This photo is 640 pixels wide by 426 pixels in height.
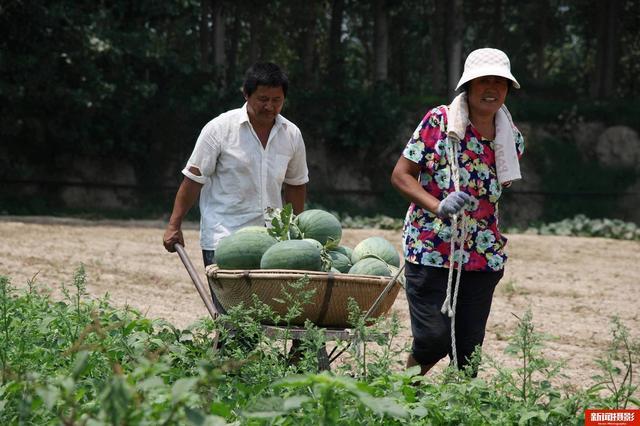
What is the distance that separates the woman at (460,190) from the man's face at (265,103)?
91 cm

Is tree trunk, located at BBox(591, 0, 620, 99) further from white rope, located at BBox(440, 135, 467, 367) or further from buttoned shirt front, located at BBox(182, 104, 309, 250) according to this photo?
white rope, located at BBox(440, 135, 467, 367)

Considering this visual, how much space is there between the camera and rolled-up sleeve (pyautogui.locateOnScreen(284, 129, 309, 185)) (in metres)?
5.81

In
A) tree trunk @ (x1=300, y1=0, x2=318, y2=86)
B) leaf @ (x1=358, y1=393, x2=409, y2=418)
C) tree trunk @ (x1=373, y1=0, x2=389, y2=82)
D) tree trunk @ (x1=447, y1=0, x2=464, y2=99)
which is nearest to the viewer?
leaf @ (x1=358, y1=393, x2=409, y2=418)

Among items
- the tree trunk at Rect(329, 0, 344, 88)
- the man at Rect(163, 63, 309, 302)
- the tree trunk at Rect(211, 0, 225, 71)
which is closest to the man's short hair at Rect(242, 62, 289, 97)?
the man at Rect(163, 63, 309, 302)

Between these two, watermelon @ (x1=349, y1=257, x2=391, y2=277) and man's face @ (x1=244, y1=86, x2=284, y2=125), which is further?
man's face @ (x1=244, y1=86, x2=284, y2=125)

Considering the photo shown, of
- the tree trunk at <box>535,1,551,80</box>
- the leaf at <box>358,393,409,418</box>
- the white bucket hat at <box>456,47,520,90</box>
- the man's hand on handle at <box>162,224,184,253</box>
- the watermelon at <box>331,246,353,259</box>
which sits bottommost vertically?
the leaf at <box>358,393,409,418</box>

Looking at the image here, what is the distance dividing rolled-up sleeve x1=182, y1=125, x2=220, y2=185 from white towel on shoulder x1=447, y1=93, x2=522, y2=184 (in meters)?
1.38

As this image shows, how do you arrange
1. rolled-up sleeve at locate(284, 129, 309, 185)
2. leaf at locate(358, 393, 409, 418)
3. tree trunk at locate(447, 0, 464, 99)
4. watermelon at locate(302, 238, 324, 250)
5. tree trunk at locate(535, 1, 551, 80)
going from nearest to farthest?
leaf at locate(358, 393, 409, 418) → watermelon at locate(302, 238, 324, 250) → rolled-up sleeve at locate(284, 129, 309, 185) → tree trunk at locate(447, 0, 464, 99) → tree trunk at locate(535, 1, 551, 80)

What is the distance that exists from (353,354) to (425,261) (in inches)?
38.1

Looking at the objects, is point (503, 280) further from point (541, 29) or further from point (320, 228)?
point (541, 29)

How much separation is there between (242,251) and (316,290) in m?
0.50

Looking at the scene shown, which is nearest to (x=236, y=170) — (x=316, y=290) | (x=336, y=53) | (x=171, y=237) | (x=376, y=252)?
(x=171, y=237)

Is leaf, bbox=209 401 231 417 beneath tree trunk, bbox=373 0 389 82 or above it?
beneath

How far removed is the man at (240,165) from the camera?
18.2 ft
